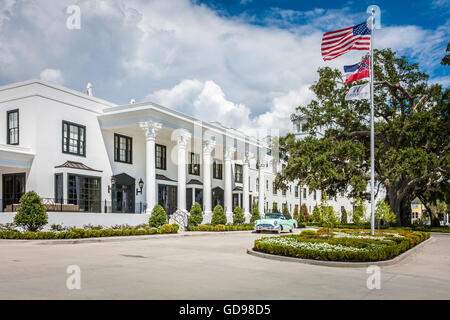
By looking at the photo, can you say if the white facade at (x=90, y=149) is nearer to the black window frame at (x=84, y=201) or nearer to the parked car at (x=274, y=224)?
the black window frame at (x=84, y=201)

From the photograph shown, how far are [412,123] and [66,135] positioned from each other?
26.0 metres

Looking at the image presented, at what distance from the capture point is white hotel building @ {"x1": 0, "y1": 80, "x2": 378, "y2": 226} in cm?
2570

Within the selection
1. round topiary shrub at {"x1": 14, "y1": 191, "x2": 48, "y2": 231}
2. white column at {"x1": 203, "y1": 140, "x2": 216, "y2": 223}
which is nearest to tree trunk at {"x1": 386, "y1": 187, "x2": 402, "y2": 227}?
white column at {"x1": 203, "y1": 140, "x2": 216, "y2": 223}

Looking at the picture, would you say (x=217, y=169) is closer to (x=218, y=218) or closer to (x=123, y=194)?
(x=218, y=218)

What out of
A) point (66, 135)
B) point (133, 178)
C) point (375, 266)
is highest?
point (66, 135)

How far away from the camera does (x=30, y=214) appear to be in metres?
21.0

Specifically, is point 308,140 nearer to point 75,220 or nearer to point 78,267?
point 75,220

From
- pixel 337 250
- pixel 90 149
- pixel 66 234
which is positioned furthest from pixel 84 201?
pixel 337 250

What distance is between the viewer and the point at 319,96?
131ft

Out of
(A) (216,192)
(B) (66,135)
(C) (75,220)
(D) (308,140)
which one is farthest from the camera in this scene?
(A) (216,192)

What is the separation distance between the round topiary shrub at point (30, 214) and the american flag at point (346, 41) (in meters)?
15.9

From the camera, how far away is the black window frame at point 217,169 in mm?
43919

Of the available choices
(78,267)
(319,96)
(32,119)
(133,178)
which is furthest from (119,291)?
(319,96)

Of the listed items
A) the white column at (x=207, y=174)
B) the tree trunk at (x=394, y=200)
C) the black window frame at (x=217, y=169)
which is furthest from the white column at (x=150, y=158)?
the tree trunk at (x=394, y=200)
